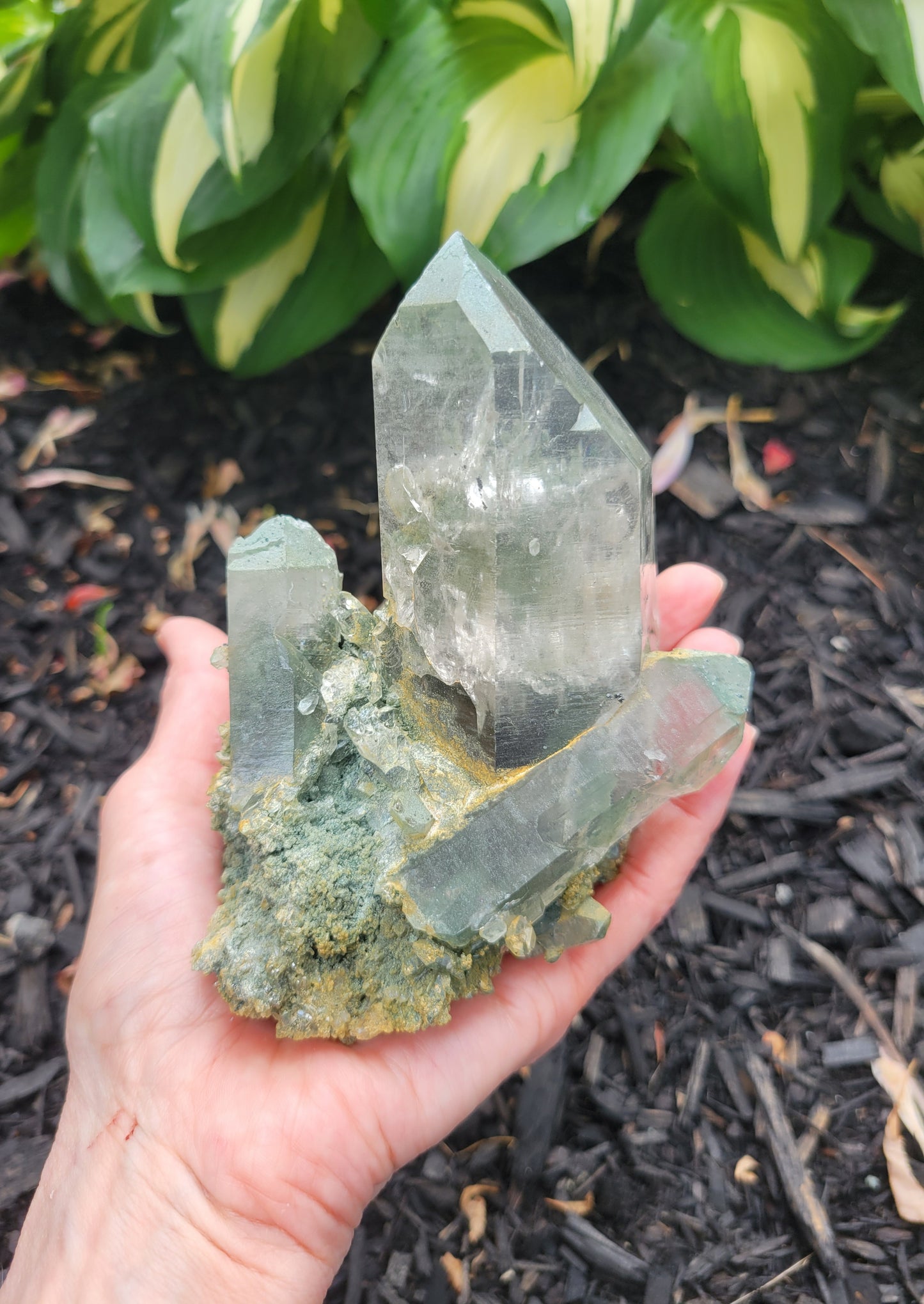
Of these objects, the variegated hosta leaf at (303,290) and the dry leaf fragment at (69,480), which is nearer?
the variegated hosta leaf at (303,290)

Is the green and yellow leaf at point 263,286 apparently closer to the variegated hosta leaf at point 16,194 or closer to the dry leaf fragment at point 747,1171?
the variegated hosta leaf at point 16,194

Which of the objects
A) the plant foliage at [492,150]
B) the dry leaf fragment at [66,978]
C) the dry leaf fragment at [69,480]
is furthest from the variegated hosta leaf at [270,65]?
the dry leaf fragment at [66,978]

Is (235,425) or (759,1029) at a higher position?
(235,425)

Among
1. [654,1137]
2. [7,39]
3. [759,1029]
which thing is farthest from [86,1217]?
[7,39]

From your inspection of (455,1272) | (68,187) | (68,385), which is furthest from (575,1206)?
(68,187)

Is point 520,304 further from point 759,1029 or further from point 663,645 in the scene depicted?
point 759,1029

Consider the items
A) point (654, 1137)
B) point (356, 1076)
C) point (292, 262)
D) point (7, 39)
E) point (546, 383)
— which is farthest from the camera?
point (7, 39)
